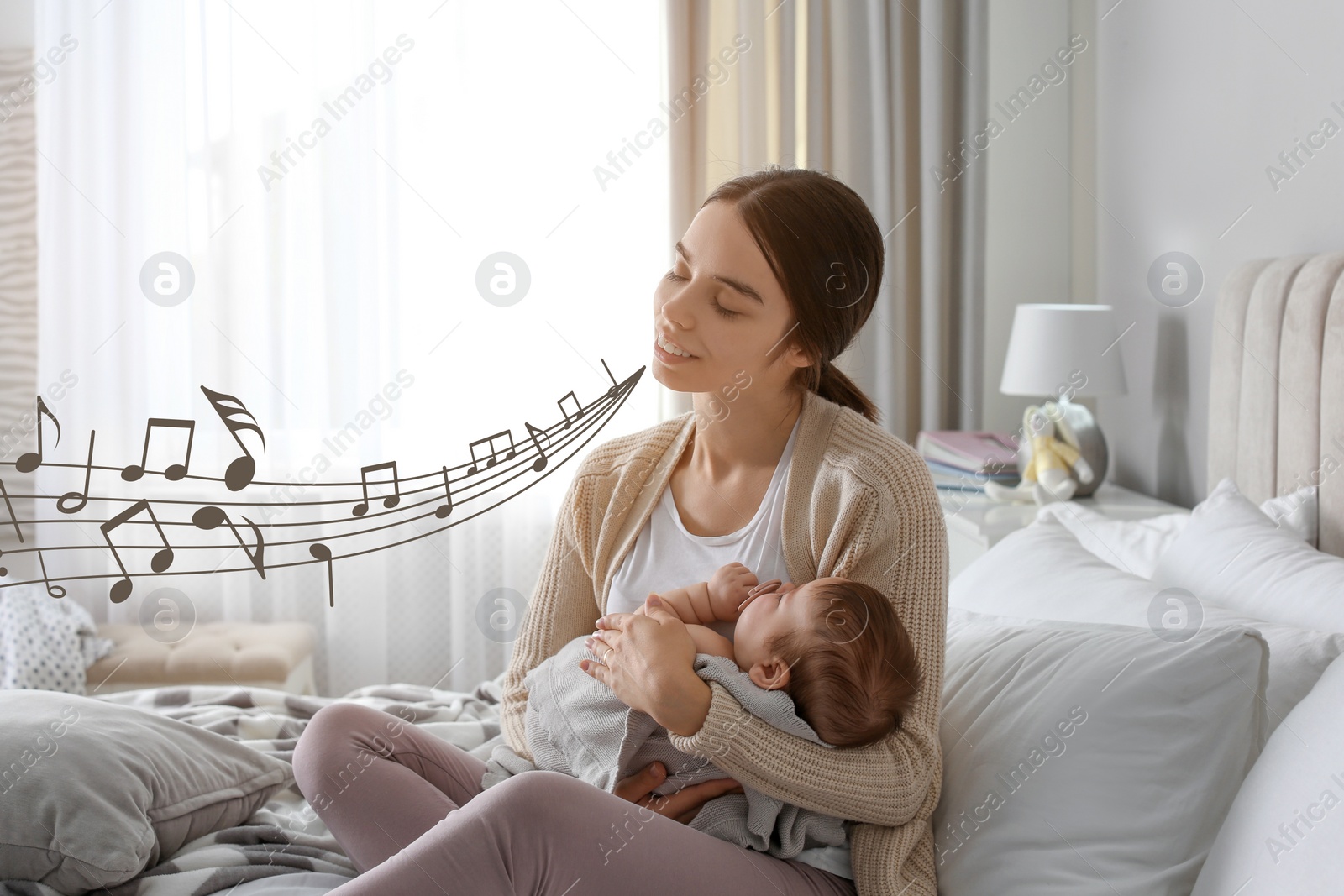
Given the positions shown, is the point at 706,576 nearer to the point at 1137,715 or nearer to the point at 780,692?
the point at 780,692

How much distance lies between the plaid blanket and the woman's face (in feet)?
2.17

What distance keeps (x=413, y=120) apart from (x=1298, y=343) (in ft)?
7.70

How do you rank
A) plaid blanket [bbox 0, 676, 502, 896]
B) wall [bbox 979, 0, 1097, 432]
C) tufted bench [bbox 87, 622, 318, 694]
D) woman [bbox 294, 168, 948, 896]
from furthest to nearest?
wall [bbox 979, 0, 1097, 432], tufted bench [bbox 87, 622, 318, 694], plaid blanket [bbox 0, 676, 502, 896], woman [bbox 294, 168, 948, 896]

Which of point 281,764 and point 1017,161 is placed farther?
point 1017,161

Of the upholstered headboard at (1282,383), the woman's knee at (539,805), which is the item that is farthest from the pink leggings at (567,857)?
the upholstered headboard at (1282,383)

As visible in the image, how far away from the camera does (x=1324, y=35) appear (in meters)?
1.81

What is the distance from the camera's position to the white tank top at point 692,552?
4.16 ft

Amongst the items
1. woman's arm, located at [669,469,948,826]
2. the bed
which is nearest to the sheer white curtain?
the bed

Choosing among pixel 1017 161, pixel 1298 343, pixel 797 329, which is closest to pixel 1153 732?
pixel 797 329

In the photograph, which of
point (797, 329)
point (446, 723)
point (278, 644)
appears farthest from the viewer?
point (278, 644)

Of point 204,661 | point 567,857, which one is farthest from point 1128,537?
point 204,661

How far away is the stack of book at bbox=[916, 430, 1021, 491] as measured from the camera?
267 cm

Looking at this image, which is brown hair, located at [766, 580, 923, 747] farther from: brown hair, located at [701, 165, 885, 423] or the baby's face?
brown hair, located at [701, 165, 885, 423]

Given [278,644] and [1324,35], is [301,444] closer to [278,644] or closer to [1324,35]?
[278,644]
